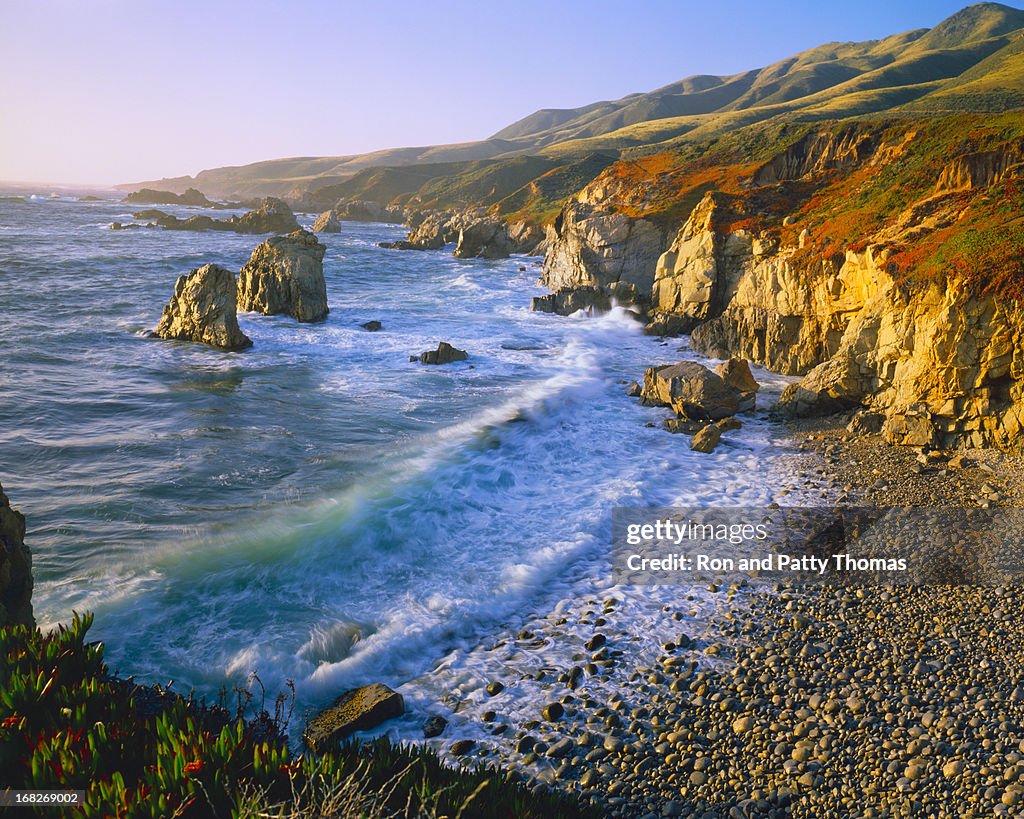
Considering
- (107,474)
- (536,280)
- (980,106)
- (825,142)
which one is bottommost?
(107,474)

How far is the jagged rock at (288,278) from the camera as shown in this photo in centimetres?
3647

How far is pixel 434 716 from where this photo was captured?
29.8ft

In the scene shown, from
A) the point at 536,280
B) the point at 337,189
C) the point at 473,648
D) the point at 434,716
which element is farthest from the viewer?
the point at 337,189

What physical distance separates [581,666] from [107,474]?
45.1 feet

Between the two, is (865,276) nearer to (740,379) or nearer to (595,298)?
(740,379)

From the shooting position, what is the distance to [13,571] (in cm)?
772

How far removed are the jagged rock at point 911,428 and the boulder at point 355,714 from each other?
15912 millimetres

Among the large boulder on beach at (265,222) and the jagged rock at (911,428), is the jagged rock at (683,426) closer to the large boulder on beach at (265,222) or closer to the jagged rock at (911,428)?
the jagged rock at (911,428)

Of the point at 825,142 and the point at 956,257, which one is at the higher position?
the point at 825,142

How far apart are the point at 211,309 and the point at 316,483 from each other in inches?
669

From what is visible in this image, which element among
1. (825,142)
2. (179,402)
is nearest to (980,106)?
(825,142)

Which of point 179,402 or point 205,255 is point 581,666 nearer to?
point 179,402

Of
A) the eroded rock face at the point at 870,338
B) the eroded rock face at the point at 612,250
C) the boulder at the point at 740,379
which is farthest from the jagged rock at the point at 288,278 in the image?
the boulder at the point at 740,379

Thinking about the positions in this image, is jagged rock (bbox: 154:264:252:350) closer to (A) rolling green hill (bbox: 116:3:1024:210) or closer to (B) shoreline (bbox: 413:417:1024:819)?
(B) shoreline (bbox: 413:417:1024:819)
